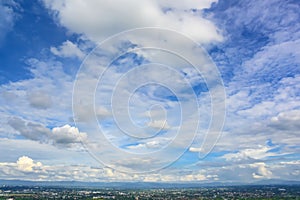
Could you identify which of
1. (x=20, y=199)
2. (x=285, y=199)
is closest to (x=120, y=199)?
(x=20, y=199)

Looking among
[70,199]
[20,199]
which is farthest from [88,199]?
[20,199]

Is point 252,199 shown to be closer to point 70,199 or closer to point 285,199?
point 285,199

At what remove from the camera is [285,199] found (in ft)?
301

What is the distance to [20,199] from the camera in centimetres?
9319

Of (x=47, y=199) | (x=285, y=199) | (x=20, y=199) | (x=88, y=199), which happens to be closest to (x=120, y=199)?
(x=88, y=199)

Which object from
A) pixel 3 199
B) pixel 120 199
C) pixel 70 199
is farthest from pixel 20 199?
pixel 120 199

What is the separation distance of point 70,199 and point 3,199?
756 inches

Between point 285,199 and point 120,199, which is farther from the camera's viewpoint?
point 120,199

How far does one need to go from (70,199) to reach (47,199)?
7091mm

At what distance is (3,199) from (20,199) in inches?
184

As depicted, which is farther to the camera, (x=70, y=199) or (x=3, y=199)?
(x=70, y=199)

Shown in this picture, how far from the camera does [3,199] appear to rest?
9069 cm

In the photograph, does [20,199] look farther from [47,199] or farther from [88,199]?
[88,199]

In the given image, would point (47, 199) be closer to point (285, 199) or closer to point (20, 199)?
point (20, 199)
